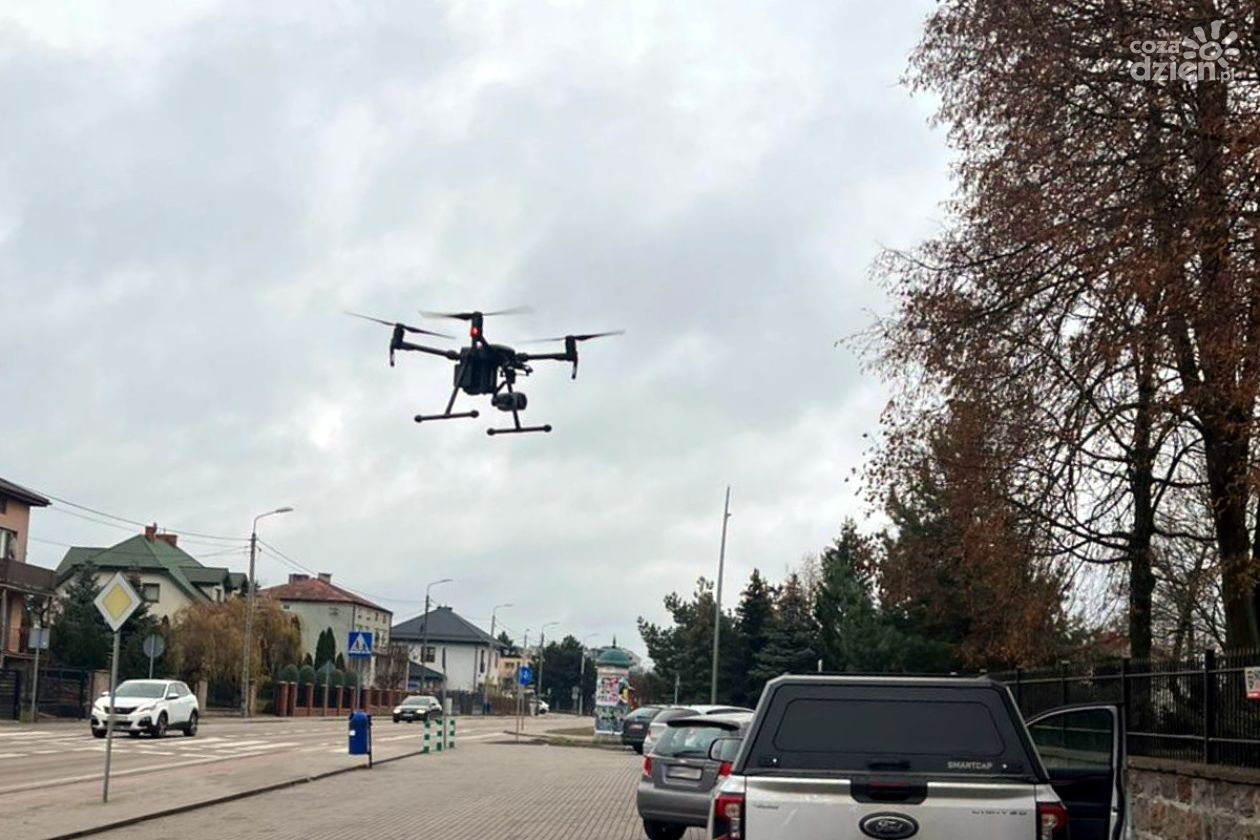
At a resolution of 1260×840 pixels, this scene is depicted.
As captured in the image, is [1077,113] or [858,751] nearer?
[858,751]

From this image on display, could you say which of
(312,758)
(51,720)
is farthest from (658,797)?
(51,720)

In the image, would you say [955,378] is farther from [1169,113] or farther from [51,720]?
[51,720]

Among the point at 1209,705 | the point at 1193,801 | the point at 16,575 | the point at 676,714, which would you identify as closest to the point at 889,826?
the point at 1193,801

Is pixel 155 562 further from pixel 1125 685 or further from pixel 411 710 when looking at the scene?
pixel 1125 685

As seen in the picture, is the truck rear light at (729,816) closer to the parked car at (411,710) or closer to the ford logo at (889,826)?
the ford logo at (889,826)

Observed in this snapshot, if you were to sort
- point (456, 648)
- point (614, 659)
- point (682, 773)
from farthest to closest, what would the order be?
1. point (456, 648)
2. point (614, 659)
3. point (682, 773)

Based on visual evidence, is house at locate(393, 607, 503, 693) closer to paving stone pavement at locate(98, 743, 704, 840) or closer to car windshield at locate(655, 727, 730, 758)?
paving stone pavement at locate(98, 743, 704, 840)

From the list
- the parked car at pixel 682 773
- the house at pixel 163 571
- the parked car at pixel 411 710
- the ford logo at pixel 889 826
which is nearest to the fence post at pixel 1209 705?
the parked car at pixel 682 773
